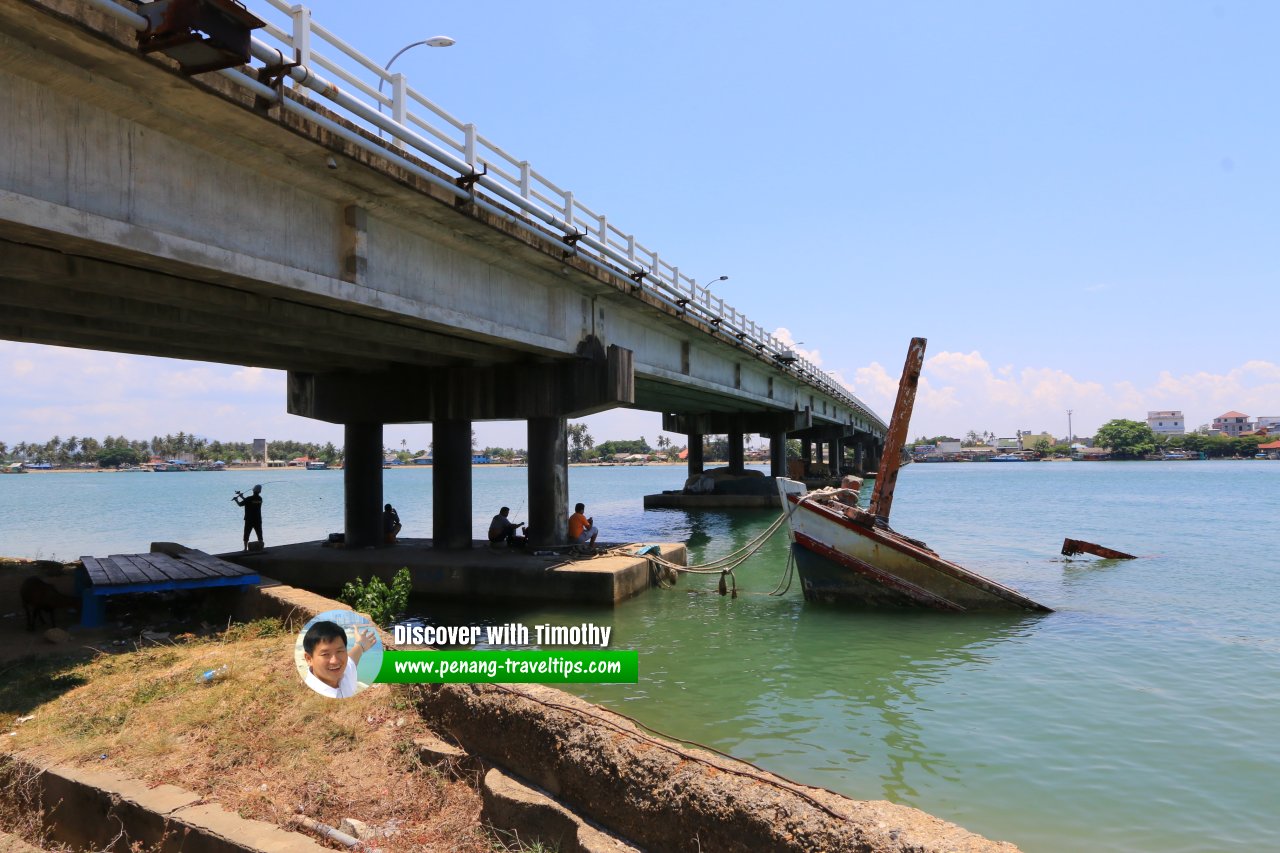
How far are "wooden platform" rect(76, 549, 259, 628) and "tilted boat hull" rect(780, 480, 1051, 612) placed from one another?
10.5 metres

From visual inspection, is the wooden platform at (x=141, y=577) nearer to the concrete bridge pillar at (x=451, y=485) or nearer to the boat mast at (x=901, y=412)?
the concrete bridge pillar at (x=451, y=485)

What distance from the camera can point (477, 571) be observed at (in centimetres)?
1692

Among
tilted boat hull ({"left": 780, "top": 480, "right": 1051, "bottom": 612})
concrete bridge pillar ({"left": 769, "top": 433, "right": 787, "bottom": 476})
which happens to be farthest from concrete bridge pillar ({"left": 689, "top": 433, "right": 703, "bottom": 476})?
tilted boat hull ({"left": 780, "top": 480, "right": 1051, "bottom": 612})

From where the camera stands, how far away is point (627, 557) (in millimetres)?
17969

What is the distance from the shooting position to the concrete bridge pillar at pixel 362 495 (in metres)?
20.1

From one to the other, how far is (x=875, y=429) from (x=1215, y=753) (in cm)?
9521

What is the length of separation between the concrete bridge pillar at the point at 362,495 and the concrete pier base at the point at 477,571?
72 centimetres

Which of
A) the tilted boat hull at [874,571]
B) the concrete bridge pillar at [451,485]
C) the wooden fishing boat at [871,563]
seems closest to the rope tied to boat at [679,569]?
the wooden fishing boat at [871,563]

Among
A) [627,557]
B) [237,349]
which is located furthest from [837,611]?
[237,349]

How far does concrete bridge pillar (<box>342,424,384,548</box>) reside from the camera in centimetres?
2014

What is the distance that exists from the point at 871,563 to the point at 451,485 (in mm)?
10251

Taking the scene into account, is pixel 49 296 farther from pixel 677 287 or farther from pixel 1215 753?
A: pixel 1215 753

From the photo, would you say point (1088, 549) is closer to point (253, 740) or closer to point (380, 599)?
point (380, 599)

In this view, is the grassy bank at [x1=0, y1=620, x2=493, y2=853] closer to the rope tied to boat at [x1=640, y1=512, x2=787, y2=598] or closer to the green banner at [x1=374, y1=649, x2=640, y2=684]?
the green banner at [x1=374, y1=649, x2=640, y2=684]
